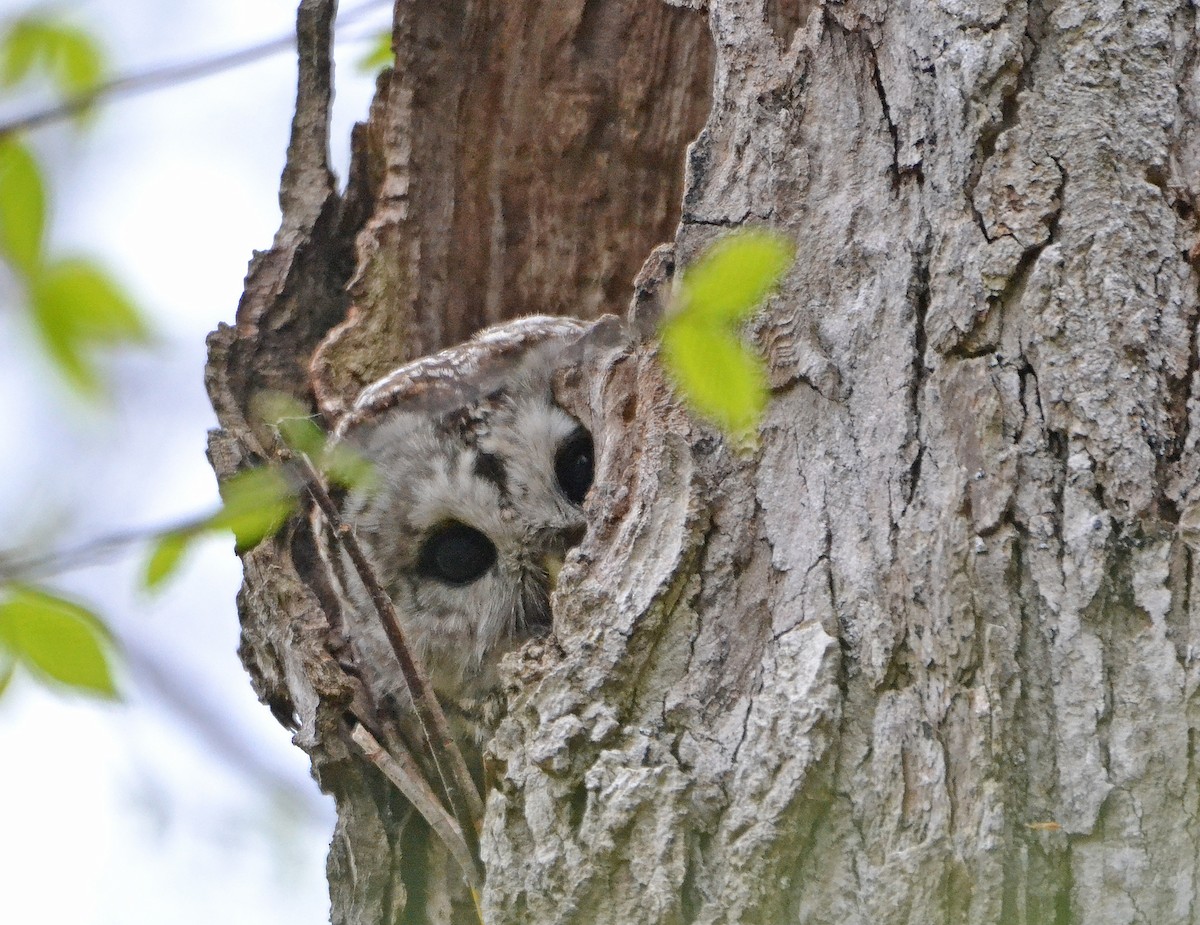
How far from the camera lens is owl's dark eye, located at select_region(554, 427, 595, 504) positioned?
2.98m

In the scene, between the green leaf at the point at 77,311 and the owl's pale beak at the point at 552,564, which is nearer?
the green leaf at the point at 77,311

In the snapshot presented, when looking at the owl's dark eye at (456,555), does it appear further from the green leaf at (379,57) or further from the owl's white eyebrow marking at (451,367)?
the green leaf at (379,57)

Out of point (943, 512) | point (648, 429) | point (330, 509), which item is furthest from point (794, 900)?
point (330, 509)

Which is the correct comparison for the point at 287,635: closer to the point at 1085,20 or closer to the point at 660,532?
the point at 660,532

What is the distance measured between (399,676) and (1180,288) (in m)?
1.81

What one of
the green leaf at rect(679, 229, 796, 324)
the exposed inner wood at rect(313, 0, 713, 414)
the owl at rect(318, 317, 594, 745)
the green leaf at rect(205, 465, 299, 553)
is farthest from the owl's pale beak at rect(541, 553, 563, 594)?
the green leaf at rect(679, 229, 796, 324)

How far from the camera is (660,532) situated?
2.02m

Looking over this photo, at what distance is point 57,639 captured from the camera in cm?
133

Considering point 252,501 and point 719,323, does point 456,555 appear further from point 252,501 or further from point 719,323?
point 719,323

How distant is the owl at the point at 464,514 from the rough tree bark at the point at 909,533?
59cm

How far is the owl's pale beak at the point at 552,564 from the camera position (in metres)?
2.92

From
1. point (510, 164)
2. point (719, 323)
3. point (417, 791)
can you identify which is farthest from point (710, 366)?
point (510, 164)

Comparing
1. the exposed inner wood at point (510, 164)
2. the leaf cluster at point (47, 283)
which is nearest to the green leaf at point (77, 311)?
the leaf cluster at point (47, 283)

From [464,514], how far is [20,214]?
1764 mm
